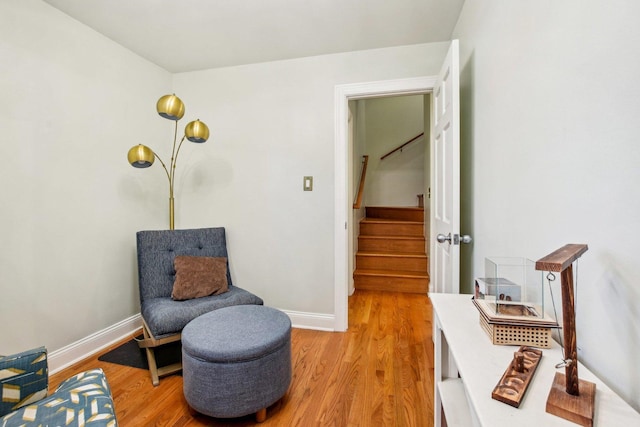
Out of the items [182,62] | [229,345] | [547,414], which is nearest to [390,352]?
[229,345]

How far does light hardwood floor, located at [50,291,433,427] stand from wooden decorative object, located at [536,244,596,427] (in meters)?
1.03

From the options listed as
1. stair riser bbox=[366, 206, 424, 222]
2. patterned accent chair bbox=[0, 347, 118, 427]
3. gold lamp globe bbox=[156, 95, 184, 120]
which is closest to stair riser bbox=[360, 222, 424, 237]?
stair riser bbox=[366, 206, 424, 222]

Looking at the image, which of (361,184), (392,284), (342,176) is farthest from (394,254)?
(342,176)

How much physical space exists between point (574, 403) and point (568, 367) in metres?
0.06

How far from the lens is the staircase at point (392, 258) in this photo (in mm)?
3408

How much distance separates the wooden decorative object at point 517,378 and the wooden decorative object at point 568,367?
0.15 ft

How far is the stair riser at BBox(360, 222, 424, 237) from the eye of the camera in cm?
398

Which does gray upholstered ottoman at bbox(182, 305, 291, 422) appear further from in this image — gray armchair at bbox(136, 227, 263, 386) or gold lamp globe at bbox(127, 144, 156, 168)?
gold lamp globe at bbox(127, 144, 156, 168)

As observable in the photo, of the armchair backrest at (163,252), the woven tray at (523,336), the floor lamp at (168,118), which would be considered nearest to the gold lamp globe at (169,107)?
the floor lamp at (168,118)

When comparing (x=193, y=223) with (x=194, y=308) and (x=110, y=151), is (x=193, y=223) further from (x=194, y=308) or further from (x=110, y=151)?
(x=194, y=308)

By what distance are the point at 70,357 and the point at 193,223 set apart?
1.27m

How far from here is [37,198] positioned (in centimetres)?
174

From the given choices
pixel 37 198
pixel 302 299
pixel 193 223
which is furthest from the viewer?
pixel 193 223

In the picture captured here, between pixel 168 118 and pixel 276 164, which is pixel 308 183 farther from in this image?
pixel 168 118
